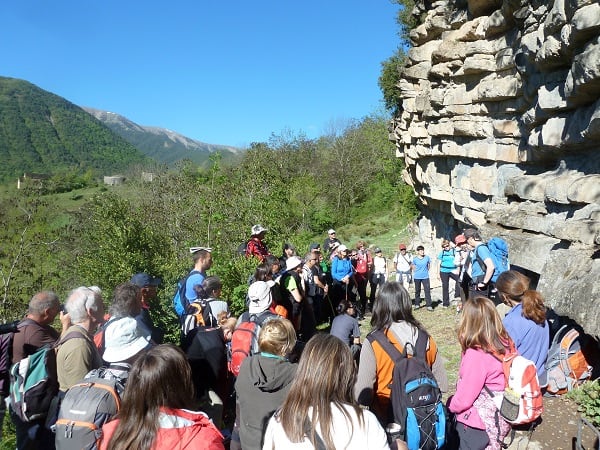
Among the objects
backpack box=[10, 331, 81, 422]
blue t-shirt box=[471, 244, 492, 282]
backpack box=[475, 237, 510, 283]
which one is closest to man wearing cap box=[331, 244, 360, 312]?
blue t-shirt box=[471, 244, 492, 282]

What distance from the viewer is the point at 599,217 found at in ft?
18.1

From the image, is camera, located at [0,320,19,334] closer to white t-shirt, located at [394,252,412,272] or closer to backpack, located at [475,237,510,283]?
backpack, located at [475,237,510,283]

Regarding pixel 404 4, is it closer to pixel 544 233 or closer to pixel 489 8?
pixel 489 8

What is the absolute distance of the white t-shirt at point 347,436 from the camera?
7.27 ft

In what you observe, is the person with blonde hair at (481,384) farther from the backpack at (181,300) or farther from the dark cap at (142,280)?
the backpack at (181,300)

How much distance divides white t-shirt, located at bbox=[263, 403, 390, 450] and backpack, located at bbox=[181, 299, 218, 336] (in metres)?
2.98

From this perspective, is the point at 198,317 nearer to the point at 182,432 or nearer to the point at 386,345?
the point at 386,345

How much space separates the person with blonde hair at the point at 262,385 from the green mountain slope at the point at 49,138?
3578 inches

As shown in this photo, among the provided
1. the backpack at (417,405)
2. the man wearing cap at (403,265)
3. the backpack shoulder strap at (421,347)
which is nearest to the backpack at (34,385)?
the backpack at (417,405)

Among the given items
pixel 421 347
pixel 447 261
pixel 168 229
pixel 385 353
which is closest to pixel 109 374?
pixel 385 353

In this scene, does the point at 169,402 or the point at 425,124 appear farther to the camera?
the point at 425,124

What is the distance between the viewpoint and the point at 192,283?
5934 millimetres

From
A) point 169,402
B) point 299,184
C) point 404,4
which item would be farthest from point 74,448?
point 299,184

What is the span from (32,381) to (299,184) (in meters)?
26.4
